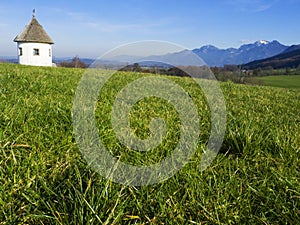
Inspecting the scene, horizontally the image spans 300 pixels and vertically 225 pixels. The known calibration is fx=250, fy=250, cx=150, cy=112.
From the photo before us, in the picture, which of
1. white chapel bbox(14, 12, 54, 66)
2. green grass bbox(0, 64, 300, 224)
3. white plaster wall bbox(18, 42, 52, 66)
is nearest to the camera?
green grass bbox(0, 64, 300, 224)

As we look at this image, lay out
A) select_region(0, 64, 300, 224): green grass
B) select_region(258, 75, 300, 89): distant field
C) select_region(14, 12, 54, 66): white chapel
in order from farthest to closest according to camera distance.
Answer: select_region(258, 75, 300, 89): distant field
select_region(14, 12, 54, 66): white chapel
select_region(0, 64, 300, 224): green grass

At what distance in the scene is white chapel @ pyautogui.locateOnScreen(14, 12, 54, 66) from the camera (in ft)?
178

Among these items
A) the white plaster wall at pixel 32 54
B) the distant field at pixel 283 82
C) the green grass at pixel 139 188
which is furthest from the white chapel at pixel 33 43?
the green grass at pixel 139 188

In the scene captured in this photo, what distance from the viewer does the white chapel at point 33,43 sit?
5419 centimetres

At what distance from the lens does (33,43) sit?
5484cm

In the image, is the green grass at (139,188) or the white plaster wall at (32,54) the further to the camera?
the white plaster wall at (32,54)

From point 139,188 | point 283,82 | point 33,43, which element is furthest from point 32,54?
point 283,82

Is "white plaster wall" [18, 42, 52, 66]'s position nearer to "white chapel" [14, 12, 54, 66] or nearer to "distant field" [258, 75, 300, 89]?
"white chapel" [14, 12, 54, 66]

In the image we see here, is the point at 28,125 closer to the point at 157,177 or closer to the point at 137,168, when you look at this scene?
the point at 137,168

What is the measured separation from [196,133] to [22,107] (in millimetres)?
Answer: 2123

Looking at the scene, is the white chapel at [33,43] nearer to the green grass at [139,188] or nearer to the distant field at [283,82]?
the distant field at [283,82]

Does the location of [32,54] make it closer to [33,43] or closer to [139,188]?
[33,43]

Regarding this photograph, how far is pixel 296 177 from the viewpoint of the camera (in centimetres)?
194

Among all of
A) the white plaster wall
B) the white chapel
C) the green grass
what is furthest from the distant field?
the green grass
